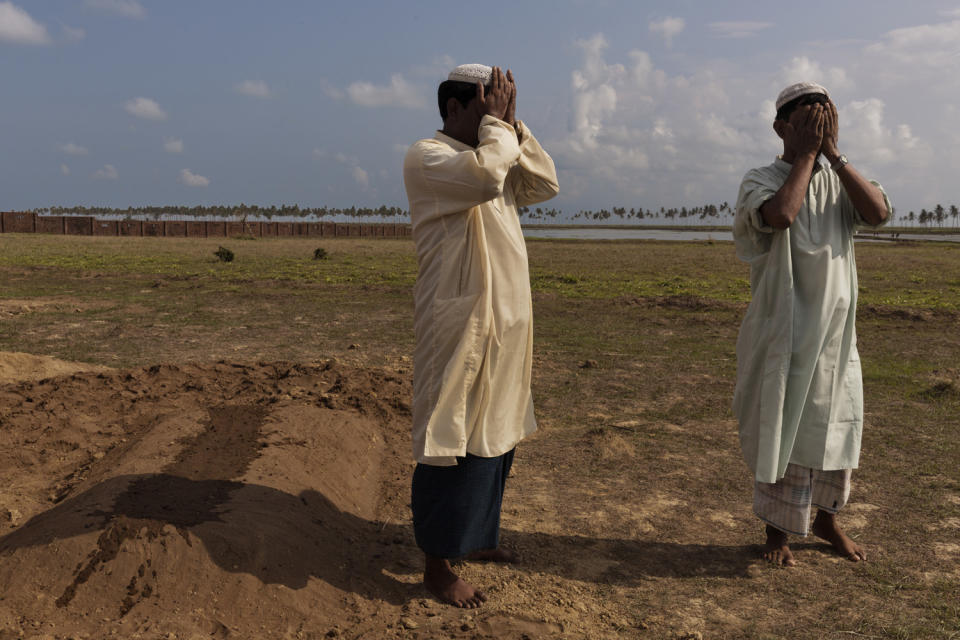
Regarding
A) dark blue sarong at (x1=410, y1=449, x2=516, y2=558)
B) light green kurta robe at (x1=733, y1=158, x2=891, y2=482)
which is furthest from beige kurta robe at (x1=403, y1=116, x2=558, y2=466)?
light green kurta robe at (x1=733, y1=158, x2=891, y2=482)

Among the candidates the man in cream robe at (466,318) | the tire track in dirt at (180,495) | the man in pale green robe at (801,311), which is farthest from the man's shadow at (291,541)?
the man in pale green robe at (801,311)

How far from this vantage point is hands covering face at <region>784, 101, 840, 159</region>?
307cm

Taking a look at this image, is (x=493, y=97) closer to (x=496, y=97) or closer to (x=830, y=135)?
(x=496, y=97)

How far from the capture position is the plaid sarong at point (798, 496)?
3.20m

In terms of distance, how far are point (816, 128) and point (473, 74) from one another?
1.49 m

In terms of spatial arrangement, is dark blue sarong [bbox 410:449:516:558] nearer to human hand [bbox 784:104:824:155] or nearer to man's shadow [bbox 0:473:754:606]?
man's shadow [bbox 0:473:754:606]

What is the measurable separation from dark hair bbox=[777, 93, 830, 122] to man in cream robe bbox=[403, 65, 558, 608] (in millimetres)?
1213

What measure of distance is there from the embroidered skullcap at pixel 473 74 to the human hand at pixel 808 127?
138 centimetres

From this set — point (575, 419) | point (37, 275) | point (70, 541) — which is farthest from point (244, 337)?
point (37, 275)

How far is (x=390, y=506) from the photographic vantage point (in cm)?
398

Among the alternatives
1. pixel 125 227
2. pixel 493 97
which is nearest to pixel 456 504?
pixel 493 97

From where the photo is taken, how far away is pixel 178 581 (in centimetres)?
271

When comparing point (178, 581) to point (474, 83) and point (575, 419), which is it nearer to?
point (474, 83)

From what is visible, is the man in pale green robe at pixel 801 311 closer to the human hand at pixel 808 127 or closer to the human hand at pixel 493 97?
the human hand at pixel 808 127
